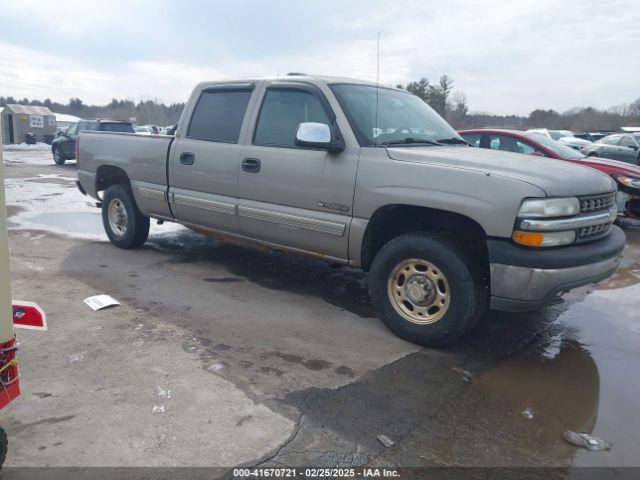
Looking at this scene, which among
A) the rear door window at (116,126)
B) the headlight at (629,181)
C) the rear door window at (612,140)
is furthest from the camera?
the rear door window at (612,140)

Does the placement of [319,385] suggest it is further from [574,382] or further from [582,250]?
[582,250]

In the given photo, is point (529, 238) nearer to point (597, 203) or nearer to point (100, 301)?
point (597, 203)

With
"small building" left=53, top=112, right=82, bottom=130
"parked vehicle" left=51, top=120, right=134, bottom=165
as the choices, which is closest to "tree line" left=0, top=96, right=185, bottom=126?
"small building" left=53, top=112, right=82, bottom=130

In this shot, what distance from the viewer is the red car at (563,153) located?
8125mm

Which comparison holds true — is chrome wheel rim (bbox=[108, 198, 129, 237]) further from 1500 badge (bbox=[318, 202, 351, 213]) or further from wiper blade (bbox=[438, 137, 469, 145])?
wiper blade (bbox=[438, 137, 469, 145])

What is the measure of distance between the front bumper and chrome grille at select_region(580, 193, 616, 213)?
286mm

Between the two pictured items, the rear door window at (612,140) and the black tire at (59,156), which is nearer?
the rear door window at (612,140)

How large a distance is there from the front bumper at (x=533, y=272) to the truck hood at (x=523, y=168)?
1.35ft

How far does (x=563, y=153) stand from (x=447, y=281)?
5612 millimetres

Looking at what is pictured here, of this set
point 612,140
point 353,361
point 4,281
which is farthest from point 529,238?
point 612,140

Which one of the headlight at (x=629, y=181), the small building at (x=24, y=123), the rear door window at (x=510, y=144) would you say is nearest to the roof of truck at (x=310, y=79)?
the rear door window at (x=510, y=144)

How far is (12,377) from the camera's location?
2279mm

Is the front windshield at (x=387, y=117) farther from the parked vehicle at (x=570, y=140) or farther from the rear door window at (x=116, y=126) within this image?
the parked vehicle at (x=570, y=140)

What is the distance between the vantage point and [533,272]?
3355 mm
